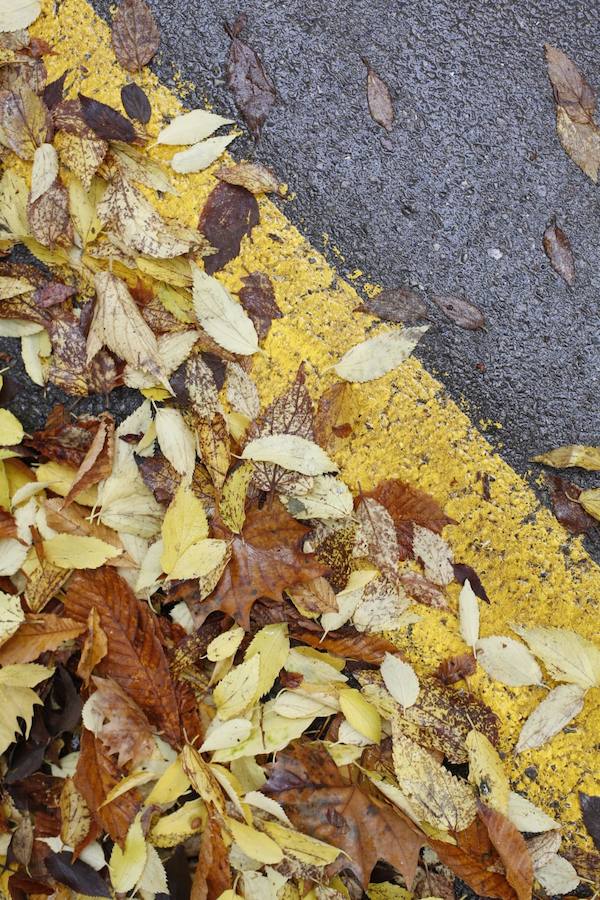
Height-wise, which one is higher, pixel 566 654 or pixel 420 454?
pixel 420 454

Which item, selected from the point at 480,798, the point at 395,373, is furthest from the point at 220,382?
the point at 480,798

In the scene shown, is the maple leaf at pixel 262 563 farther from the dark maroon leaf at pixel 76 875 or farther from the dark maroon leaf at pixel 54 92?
the dark maroon leaf at pixel 54 92

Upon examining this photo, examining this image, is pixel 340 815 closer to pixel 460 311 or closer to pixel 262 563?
pixel 262 563

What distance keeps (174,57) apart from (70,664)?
1.31 meters

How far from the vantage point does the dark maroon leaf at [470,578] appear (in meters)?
1.59

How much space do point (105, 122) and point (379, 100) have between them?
0.59m

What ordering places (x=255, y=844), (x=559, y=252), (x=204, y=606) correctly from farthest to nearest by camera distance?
(x=559, y=252) → (x=204, y=606) → (x=255, y=844)

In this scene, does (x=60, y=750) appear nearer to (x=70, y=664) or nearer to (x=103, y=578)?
(x=70, y=664)

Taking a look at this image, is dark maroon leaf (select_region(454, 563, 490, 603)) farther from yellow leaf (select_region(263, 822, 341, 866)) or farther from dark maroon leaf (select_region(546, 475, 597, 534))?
yellow leaf (select_region(263, 822, 341, 866))

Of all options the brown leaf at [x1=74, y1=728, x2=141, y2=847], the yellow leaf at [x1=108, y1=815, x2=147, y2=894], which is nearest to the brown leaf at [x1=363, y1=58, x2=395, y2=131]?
the brown leaf at [x1=74, y1=728, x2=141, y2=847]

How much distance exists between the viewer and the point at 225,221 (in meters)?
1.60

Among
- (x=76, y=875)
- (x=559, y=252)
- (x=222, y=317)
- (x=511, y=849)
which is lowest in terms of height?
(x=76, y=875)

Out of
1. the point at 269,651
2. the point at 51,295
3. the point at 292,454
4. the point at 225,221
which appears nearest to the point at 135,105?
the point at 225,221

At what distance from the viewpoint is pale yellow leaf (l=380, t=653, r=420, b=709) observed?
5.08ft
